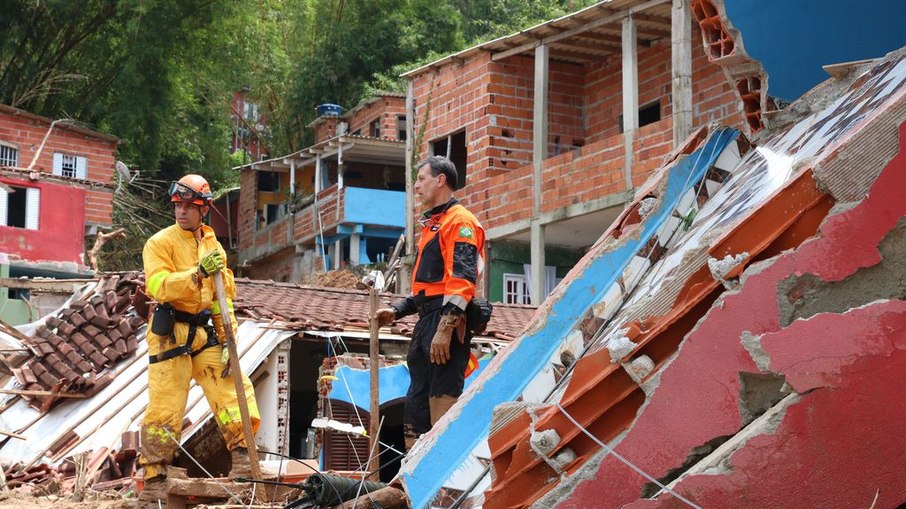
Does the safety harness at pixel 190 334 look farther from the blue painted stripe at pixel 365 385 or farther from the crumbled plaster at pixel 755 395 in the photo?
the crumbled plaster at pixel 755 395

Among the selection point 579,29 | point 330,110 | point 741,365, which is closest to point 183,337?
point 741,365

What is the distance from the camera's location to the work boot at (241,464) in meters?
8.00

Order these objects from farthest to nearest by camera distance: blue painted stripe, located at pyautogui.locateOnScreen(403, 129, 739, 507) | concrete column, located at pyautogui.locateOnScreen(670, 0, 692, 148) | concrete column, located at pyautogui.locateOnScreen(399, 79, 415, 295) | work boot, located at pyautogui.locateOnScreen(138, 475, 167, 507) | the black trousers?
concrete column, located at pyautogui.locateOnScreen(399, 79, 415, 295), concrete column, located at pyautogui.locateOnScreen(670, 0, 692, 148), work boot, located at pyautogui.locateOnScreen(138, 475, 167, 507), the black trousers, blue painted stripe, located at pyautogui.locateOnScreen(403, 129, 739, 507)

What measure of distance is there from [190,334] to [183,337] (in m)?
0.06

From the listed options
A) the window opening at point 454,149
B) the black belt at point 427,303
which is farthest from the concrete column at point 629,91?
the black belt at point 427,303

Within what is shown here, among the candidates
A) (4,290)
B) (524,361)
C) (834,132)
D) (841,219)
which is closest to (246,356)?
(524,361)

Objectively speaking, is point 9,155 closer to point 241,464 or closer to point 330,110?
point 330,110

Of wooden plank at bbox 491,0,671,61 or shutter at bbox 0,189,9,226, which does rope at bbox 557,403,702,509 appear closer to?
wooden plank at bbox 491,0,671,61

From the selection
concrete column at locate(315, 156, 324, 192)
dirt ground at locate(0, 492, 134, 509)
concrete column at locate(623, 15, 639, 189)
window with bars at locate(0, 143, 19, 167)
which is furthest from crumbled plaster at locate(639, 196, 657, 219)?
concrete column at locate(315, 156, 324, 192)

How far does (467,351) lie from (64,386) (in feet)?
20.4

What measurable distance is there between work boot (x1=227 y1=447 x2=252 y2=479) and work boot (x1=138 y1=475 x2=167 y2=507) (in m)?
0.43

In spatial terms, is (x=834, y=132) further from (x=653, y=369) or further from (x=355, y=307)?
(x=355, y=307)

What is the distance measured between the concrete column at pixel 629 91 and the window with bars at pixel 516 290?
4228 millimetres

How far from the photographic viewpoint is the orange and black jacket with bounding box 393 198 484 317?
7172 millimetres
